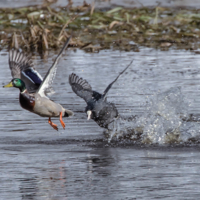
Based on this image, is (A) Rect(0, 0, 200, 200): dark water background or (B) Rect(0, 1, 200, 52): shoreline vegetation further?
(B) Rect(0, 1, 200, 52): shoreline vegetation

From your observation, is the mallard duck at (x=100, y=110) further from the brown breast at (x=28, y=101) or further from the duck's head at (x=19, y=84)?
the duck's head at (x=19, y=84)

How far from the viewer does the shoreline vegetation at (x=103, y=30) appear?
22391 millimetres

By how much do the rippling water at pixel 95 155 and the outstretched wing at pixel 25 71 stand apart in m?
0.70

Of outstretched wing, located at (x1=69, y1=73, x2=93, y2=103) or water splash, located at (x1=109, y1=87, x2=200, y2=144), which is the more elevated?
outstretched wing, located at (x1=69, y1=73, x2=93, y2=103)

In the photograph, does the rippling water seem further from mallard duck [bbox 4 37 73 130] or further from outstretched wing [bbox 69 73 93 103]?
outstretched wing [bbox 69 73 93 103]

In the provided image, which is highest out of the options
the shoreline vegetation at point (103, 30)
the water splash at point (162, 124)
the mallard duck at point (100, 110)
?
the mallard duck at point (100, 110)

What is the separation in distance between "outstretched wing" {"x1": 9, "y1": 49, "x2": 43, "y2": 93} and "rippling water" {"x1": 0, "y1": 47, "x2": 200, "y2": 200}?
698 mm

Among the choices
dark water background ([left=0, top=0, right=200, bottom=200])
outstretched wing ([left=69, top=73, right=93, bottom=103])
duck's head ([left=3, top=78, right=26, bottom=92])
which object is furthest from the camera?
outstretched wing ([left=69, top=73, right=93, bottom=103])

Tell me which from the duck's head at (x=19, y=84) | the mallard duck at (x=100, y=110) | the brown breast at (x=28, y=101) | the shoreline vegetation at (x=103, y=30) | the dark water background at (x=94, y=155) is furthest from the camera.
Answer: the shoreline vegetation at (x=103, y=30)

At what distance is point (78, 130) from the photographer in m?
11.3

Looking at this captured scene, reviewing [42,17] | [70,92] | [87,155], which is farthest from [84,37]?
[87,155]

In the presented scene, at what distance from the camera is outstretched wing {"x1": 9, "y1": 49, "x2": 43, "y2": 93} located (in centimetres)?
1170

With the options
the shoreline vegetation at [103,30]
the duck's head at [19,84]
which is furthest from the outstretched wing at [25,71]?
the shoreline vegetation at [103,30]

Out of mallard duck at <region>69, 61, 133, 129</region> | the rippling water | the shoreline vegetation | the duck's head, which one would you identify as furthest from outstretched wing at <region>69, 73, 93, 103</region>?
the shoreline vegetation
